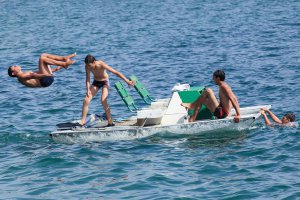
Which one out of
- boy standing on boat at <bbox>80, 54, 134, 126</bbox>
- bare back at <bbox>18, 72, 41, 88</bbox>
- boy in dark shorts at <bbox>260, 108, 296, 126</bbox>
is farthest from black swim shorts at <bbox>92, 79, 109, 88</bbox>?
boy in dark shorts at <bbox>260, 108, 296, 126</bbox>

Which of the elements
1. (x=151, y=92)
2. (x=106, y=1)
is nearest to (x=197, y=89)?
(x=151, y=92)

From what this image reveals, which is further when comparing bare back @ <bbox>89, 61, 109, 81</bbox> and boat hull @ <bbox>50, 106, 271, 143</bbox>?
bare back @ <bbox>89, 61, 109, 81</bbox>

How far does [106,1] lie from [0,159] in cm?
5154

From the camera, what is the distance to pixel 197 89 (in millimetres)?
21406

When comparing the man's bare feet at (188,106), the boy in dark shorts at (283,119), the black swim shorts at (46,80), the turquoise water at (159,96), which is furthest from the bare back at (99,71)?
the boy in dark shorts at (283,119)

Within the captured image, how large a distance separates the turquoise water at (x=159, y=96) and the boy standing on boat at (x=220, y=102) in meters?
0.63

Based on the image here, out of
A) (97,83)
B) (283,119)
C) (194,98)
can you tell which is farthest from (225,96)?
(97,83)

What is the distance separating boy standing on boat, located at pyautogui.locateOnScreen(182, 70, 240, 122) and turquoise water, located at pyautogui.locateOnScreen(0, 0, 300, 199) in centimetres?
63

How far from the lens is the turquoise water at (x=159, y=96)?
17.5m

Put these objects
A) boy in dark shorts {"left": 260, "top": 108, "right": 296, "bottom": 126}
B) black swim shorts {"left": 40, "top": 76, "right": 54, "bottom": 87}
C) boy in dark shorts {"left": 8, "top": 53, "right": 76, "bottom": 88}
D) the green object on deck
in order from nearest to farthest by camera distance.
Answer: boy in dark shorts {"left": 8, "top": 53, "right": 76, "bottom": 88} → black swim shorts {"left": 40, "top": 76, "right": 54, "bottom": 87} → the green object on deck → boy in dark shorts {"left": 260, "top": 108, "right": 296, "bottom": 126}

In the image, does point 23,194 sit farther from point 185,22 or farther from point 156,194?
point 185,22

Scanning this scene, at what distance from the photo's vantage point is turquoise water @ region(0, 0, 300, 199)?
17453 millimetres

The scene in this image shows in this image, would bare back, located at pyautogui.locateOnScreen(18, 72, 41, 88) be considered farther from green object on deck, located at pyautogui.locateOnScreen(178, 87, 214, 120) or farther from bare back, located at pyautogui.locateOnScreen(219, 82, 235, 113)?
bare back, located at pyautogui.locateOnScreen(219, 82, 235, 113)

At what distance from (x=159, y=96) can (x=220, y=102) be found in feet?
22.3
